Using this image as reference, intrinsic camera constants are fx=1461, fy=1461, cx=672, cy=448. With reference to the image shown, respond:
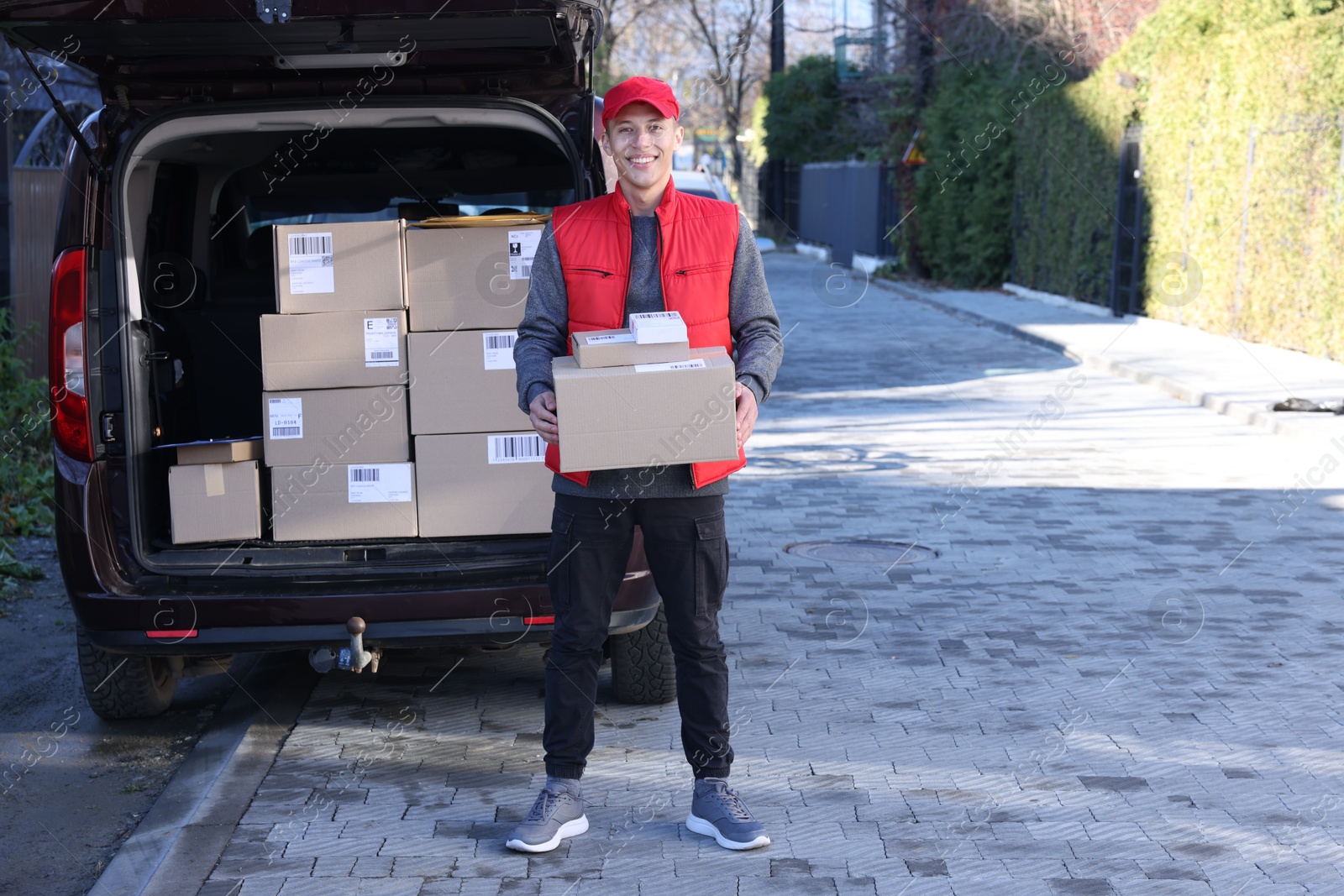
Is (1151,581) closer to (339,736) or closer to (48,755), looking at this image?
(339,736)

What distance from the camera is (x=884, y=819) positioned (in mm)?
4082

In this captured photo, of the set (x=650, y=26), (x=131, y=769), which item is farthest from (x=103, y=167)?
(x=650, y=26)

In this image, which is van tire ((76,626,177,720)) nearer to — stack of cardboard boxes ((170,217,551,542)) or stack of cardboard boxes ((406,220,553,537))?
stack of cardboard boxes ((170,217,551,542))

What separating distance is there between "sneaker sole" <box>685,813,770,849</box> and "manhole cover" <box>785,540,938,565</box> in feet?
11.3

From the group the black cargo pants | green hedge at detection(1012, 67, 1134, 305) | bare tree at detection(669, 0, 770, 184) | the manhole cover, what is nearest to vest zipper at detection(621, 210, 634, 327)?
the black cargo pants

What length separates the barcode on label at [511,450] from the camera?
481 cm

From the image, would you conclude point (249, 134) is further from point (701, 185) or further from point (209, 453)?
point (701, 185)

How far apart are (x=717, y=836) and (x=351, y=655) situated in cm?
130

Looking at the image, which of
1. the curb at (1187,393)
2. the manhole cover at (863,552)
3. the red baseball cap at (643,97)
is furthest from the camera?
the curb at (1187,393)

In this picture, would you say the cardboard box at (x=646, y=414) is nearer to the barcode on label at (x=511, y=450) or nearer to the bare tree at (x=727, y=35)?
the barcode on label at (x=511, y=450)

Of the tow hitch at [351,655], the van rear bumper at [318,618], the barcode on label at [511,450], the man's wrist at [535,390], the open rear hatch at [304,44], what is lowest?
the tow hitch at [351,655]

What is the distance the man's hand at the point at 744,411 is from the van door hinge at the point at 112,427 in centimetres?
166

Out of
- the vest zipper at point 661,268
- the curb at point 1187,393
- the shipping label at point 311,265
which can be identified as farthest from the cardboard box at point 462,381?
the curb at point 1187,393

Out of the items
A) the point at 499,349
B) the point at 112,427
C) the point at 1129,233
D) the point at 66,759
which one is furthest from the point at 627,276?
the point at 1129,233
